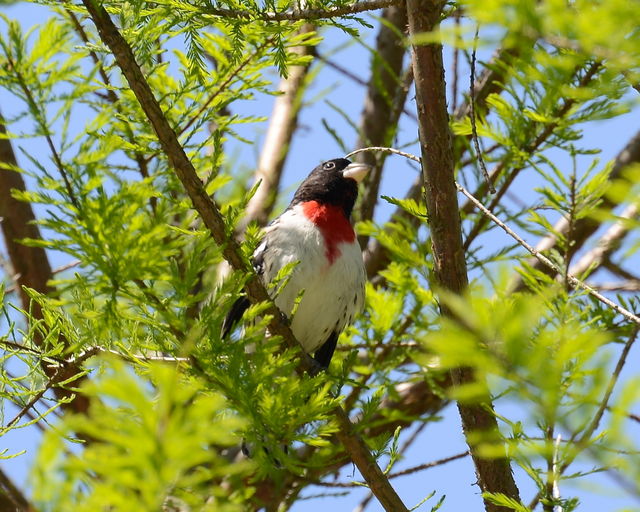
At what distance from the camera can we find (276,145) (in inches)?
259

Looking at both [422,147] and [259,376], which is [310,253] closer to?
[422,147]

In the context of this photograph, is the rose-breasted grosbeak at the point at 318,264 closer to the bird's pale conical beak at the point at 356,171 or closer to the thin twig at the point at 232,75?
the bird's pale conical beak at the point at 356,171

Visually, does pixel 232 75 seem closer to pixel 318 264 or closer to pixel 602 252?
pixel 318 264

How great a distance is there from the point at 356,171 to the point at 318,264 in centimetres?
75

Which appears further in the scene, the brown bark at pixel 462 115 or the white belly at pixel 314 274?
the brown bark at pixel 462 115

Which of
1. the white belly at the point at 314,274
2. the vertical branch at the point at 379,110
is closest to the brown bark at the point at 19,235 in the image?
the white belly at the point at 314,274

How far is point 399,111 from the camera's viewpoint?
17.8 feet

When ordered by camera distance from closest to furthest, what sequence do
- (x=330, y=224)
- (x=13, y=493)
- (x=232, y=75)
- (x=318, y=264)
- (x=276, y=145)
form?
Result: (x=13, y=493)
(x=232, y=75)
(x=318, y=264)
(x=330, y=224)
(x=276, y=145)

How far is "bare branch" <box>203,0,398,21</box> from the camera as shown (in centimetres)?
257

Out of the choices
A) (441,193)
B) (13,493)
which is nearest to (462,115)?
(441,193)

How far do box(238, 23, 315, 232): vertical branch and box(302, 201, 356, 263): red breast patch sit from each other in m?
1.25

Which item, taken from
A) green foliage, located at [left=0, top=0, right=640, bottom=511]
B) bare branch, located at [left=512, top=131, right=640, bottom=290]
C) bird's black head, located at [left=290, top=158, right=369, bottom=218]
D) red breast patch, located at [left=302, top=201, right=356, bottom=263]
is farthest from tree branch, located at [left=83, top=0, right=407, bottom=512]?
bare branch, located at [left=512, top=131, right=640, bottom=290]

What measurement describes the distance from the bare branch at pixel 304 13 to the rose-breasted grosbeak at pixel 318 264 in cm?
172

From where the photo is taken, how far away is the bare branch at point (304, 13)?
2.57m
